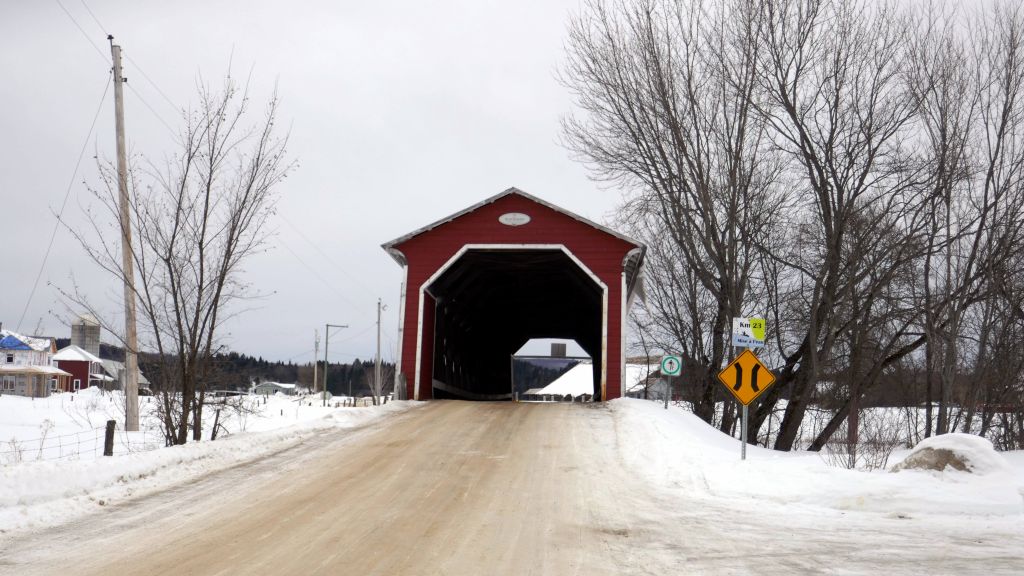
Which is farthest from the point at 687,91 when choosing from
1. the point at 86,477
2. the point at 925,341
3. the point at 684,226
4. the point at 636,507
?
the point at 86,477

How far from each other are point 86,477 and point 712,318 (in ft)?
72.1

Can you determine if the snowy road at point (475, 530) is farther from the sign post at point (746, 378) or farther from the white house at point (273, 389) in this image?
the white house at point (273, 389)

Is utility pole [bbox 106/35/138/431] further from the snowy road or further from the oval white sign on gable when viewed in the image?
the oval white sign on gable

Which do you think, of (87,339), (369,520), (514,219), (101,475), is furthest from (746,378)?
(87,339)

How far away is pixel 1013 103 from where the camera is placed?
20.8 m

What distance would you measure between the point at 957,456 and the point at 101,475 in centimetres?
948

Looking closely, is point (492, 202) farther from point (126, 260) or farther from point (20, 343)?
point (20, 343)

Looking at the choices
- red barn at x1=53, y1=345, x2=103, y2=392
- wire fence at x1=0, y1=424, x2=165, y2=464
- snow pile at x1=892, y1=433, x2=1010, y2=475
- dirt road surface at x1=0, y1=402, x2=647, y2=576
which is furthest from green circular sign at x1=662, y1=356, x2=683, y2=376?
red barn at x1=53, y1=345, x2=103, y2=392

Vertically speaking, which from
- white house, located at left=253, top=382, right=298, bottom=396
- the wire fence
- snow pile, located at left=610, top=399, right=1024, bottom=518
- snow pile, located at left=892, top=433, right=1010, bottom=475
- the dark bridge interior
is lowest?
white house, located at left=253, top=382, right=298, bottom=396

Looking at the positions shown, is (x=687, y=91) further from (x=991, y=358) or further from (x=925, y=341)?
(x=991, y=358)

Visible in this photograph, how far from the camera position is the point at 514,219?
64.3 ft

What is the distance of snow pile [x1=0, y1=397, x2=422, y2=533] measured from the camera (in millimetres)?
7410

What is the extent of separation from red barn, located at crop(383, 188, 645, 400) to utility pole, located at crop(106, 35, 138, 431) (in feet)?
20.7

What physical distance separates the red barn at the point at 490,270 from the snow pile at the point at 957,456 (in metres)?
9.86
